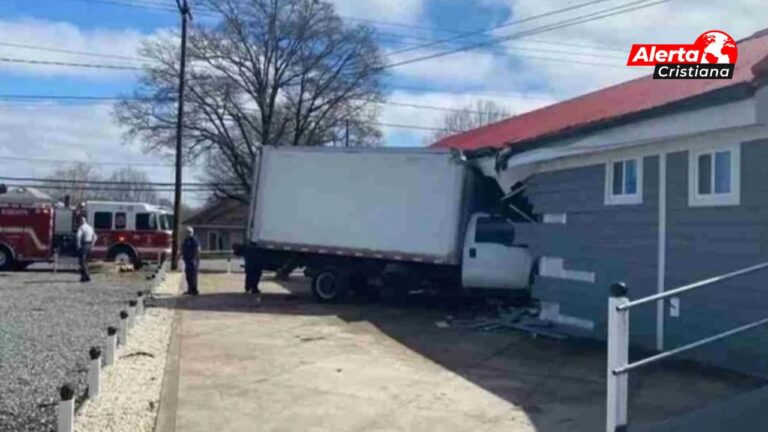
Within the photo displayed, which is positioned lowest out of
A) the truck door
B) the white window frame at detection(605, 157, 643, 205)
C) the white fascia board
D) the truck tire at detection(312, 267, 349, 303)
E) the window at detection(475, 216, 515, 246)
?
the truck tire at detection(312, 267, 349, 303)

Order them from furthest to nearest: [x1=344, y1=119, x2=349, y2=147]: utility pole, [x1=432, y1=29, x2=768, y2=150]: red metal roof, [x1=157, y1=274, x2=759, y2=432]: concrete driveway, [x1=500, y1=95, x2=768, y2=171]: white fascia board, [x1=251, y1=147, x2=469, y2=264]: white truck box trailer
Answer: [x1=344, y1=119, x2=349, y2=147]: utility pole < [x1=251, y1=147, x2=469, y2=264]: white truck box trailer < [x1=432, y1=29, x2=768, y2=150]: red metal roof < [x1=500, y1=95, x2=768, y2=171]: white fascia board < [x1=157, y1=274, x2=759, y2=432]: concrete driveway

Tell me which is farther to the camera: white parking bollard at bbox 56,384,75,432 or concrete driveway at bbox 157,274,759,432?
concrete driveway at bbox 157,274,759,432

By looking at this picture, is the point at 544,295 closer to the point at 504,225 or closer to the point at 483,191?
the point at 504,225

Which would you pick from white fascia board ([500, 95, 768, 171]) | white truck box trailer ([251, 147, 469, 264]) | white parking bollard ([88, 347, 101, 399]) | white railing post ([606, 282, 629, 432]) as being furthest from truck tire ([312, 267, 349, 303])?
white railing post ([606, 282, 629, 432])

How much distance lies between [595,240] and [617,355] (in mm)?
6828

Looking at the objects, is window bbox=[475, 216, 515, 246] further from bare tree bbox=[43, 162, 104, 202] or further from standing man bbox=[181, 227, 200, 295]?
bare tree bbox=[43, 162, 104, 202]

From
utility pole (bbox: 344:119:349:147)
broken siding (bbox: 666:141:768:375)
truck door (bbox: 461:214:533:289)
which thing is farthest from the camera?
utility pole (bbox: 344:119:349:147)

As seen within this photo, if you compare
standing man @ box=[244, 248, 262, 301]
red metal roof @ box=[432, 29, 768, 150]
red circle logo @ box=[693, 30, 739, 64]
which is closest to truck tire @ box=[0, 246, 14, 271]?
standing man @ box=[244, 248, 262, 301]

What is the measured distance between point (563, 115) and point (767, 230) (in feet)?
24.1

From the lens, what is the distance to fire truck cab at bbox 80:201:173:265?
108ft

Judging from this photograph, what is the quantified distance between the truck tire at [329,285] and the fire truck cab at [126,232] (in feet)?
51.7

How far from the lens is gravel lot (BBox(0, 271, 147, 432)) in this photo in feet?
26.3

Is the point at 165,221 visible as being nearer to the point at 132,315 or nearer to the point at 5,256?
the point at 5,256

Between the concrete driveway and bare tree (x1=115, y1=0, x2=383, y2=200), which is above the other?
bare tree (x1=115, y1=0, x2=383, y2=200)
